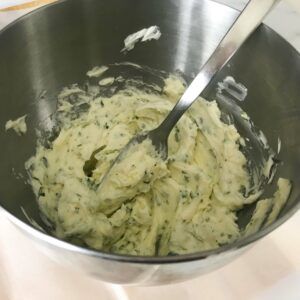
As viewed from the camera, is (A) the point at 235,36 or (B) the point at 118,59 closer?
(A) the point at 235,36

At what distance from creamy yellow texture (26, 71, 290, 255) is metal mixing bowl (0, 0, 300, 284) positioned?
0.05 metres

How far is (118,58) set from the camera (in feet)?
3.33

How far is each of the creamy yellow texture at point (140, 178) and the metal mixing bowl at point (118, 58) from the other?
46mm

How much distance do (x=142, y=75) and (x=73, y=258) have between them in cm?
58

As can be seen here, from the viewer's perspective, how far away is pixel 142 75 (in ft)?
3.47

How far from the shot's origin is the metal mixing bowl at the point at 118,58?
0.84 metres

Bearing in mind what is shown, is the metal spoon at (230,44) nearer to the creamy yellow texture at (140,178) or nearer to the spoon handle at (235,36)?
the spoon handle at (235,36)

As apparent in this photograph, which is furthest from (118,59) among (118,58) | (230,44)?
(230,44)

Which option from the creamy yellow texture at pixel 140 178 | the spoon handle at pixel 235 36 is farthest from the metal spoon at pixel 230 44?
the creamy yellow texture at pixel 140 178

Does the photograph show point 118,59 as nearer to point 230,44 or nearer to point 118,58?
point 118,58

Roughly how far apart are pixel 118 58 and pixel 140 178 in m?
0.30

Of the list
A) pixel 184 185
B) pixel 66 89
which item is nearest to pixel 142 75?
pixel 66 89

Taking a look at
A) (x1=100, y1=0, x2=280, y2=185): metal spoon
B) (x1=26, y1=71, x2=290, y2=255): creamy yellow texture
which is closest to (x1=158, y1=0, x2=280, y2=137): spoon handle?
(x1=100, y1=0, x2=280, y2=185): metal spoon

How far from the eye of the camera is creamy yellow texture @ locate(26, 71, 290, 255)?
0.89 metres
